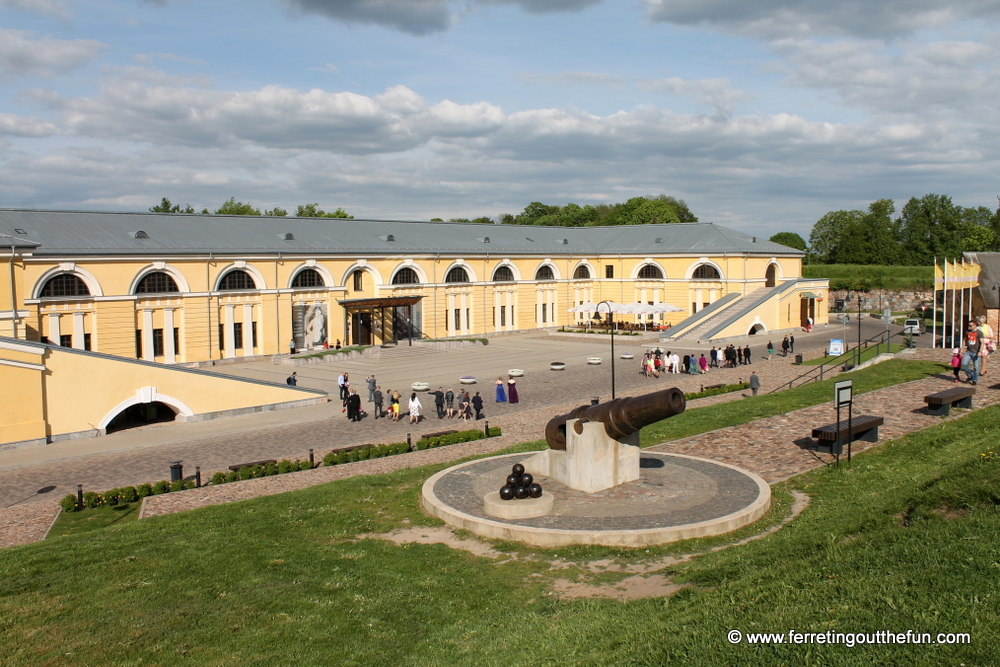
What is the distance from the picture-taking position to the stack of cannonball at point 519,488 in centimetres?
1303

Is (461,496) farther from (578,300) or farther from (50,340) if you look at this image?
(578,300)

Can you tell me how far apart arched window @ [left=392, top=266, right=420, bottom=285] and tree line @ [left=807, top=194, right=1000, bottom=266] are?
56649 mm

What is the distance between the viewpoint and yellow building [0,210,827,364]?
35500mm

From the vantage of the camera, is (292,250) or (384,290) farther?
(384,290)

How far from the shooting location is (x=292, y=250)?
42688 mm

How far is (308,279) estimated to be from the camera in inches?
1731

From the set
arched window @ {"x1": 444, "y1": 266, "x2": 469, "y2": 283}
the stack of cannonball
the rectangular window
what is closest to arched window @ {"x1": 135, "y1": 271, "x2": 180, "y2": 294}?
the rectangular window

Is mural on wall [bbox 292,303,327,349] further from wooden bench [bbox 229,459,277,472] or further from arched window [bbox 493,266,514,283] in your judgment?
wooden bench [bbox 229,459,277,472]

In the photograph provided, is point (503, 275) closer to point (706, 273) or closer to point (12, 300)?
point (706, 273)

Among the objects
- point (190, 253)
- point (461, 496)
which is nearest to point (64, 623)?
point (461, 496)

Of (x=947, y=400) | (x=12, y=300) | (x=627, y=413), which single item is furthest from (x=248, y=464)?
(x=947, y=400)

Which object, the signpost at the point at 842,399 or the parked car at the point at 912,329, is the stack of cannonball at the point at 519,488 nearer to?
the signpost at the point at 842,399

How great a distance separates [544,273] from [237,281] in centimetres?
2348

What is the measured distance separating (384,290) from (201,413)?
831 inches
